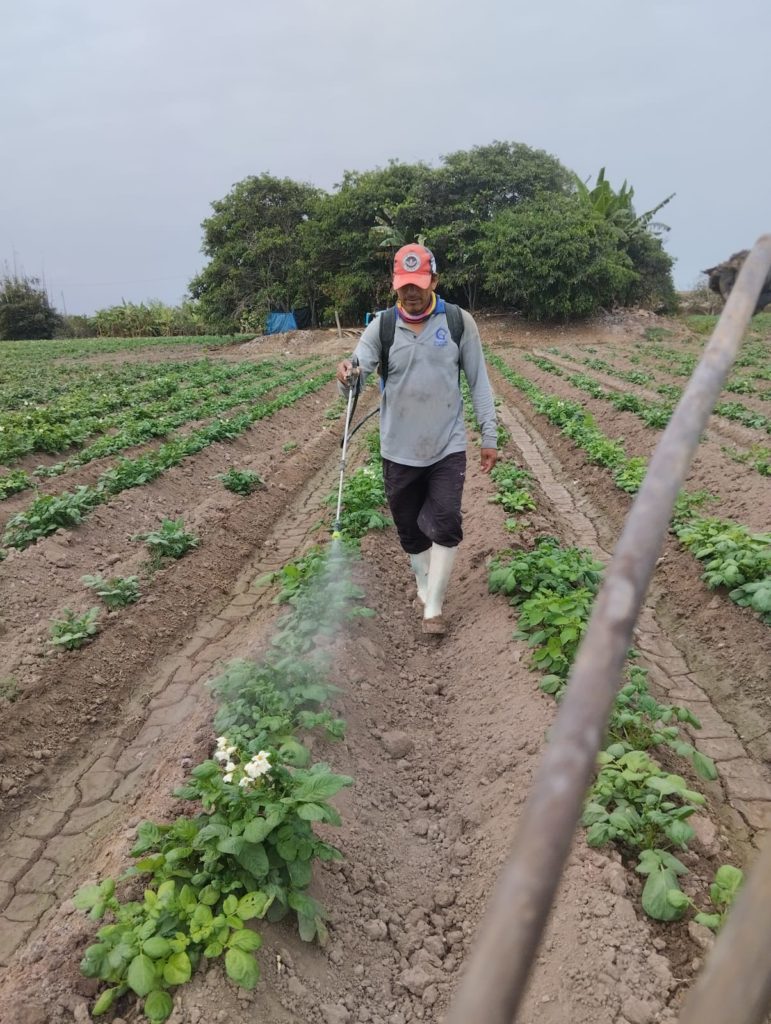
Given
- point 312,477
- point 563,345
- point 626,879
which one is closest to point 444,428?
point 626,879

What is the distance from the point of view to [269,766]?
95.6 inches

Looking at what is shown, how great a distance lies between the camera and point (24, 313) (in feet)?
159

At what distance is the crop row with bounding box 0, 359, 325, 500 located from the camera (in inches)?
313

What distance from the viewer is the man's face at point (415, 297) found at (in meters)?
3.86

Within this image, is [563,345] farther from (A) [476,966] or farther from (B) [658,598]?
(A) [476,966]

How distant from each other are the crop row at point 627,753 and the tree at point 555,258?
26.9 m

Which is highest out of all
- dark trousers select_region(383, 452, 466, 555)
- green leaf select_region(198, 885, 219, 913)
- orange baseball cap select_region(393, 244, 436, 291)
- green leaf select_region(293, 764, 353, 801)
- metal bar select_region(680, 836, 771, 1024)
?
orange baseball cap select_region(393, 244, 436, 291)

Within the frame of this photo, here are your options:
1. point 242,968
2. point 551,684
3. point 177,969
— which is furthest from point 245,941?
point 551,684

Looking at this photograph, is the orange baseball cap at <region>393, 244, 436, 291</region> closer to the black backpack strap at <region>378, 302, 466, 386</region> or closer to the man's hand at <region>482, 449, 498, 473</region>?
the black backpack strap at <region>378, 302, 466, 386</region>

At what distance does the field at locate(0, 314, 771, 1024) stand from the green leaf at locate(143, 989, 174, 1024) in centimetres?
1

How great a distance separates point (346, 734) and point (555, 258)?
94.5 ft

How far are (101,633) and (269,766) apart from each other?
280cm

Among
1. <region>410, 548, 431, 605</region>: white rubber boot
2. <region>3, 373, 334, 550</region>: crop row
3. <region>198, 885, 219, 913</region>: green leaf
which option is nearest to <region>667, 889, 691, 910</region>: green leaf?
<region>198, 885, 219, 913</region>: green leaf

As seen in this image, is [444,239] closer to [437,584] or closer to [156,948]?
[437,584]
